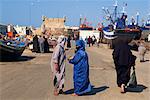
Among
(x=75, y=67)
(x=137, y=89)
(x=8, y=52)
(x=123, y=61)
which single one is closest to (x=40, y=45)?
(x=8, y=52)

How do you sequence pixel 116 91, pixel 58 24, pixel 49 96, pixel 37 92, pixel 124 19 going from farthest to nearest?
pixel 58 24 → pixel 124 19 → pixel 116 91 → pixel 37 92 → pixel 49 96

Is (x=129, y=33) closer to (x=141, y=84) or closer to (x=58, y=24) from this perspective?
(x=141, y=84)

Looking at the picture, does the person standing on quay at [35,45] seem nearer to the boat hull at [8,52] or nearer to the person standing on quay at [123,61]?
the boat hull at [8,52]

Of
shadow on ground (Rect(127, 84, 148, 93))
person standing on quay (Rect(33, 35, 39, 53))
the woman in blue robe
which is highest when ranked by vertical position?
the woman in blue robe

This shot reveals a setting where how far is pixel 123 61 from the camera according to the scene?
33.5ft

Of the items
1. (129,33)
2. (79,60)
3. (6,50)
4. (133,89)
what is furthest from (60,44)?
(129,33)

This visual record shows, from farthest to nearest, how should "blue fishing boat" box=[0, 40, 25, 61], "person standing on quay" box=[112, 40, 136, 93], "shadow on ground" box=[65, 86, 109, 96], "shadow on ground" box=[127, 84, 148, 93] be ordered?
"blue fishing boat" box=[0, 40, 25, 61]
"shadow on ground" box=[127, 84, 148, 93]
"person standing on quay" box=[112, 40, 136, 93]
"shadow on ground" box=[65, 86, 109, 96]

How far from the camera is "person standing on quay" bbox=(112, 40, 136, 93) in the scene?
33.5 ft

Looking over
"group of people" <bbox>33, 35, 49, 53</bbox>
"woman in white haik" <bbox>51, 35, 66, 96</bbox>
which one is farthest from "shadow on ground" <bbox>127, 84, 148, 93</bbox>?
Answer: "group of people" <bbox>33, 35, 49, 53</bbox>

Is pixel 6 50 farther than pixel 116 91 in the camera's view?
Yes

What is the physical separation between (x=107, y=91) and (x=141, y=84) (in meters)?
2.30

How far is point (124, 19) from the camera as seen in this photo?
2709 inches

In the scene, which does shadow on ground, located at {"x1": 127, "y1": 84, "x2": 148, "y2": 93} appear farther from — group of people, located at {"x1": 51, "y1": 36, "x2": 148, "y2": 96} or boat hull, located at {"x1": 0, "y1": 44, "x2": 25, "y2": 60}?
boat hull, located at {"x1": 0, "y1": 44, "x2": 25, "y2": 60}

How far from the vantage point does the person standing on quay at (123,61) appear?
10203 millimetres
